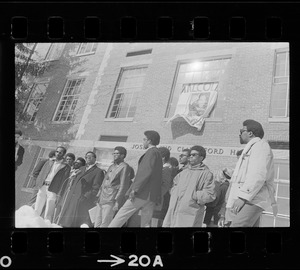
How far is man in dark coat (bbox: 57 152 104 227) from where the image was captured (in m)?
4.46

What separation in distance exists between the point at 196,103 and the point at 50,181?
1674mm

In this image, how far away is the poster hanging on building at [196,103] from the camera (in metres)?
4.46

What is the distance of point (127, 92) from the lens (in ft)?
14.8

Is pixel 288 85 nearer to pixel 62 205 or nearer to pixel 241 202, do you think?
pixel 241 202

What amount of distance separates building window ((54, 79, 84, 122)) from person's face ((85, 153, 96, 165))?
1.35 feet

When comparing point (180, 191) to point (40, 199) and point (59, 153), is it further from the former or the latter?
point (40, 199)

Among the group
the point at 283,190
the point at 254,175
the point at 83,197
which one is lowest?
the point at 83,197

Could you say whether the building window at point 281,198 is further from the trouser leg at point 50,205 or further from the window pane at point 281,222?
the trouser leg at point 50,205

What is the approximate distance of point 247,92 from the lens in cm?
446

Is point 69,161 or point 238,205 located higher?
point 69,161

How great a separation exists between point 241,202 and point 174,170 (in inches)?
29.2
